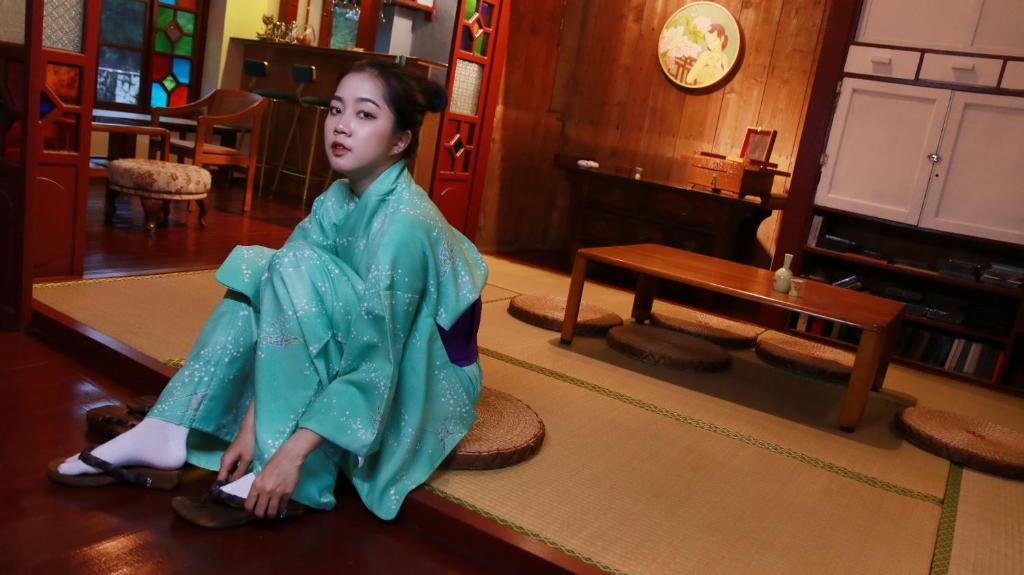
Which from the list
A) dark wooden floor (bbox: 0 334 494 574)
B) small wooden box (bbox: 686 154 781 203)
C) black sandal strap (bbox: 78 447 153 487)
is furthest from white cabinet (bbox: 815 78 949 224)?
black sandal strap (bbox: 78 447 153 487)

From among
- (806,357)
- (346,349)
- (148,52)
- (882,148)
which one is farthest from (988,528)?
(148,52)

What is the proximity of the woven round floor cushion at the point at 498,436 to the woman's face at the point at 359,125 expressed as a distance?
74cm

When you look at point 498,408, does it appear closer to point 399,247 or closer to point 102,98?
point 399,247

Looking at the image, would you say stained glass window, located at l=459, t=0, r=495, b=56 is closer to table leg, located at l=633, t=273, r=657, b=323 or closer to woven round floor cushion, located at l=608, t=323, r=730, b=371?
table leg, located at l=633, t=273, r=657, b=323

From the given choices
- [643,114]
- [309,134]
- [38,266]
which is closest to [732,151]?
[643,114]

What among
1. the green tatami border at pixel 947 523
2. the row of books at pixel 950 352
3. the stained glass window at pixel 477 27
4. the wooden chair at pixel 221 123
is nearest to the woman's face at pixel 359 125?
the green tatami border at pixel 947 523

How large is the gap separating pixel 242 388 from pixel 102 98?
239 inches

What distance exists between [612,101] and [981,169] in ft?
8.86

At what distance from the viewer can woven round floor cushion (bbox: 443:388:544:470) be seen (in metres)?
2.07

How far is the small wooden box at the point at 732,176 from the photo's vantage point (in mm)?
5090

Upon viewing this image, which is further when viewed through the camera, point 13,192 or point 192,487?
point 13,192

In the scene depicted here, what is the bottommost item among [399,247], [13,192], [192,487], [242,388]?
[192,487]

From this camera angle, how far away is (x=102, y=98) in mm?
6977

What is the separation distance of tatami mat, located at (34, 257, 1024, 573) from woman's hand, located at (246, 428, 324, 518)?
1.41ft
